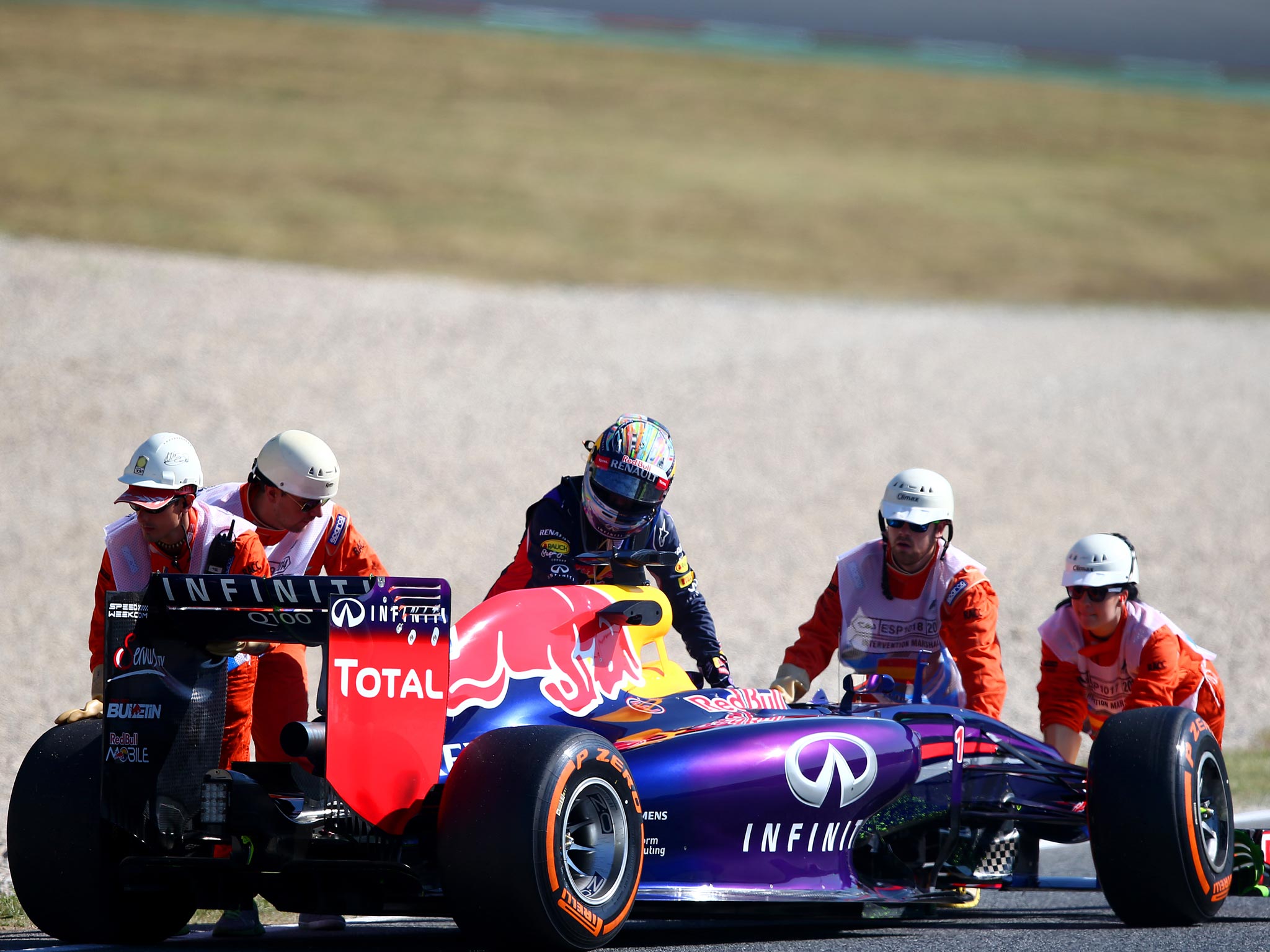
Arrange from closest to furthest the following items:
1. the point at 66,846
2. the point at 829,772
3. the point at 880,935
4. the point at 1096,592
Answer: the point at 66,846
the point at 829,772
the point at 880,935
the point at 1096,592

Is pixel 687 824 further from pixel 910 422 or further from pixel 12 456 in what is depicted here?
pixel 910 422

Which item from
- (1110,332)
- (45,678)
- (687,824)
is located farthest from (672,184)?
(687,824)

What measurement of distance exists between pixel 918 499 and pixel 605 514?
1932 millimetres

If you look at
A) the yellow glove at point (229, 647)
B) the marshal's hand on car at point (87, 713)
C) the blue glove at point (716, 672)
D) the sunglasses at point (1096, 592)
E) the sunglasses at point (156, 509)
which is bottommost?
the marshal's hand on car at point (87, 713)

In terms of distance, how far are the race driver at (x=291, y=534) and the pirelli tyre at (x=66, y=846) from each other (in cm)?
144

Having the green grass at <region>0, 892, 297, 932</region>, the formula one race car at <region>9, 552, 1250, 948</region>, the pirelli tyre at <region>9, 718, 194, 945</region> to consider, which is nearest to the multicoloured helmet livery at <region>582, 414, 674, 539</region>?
the formula one race car at <region>9, 552, 1250, 948</region>

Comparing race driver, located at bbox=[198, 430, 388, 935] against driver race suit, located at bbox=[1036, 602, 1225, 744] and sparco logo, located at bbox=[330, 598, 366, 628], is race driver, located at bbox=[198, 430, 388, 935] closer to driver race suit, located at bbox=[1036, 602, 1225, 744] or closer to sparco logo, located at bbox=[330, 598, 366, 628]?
sparco logo, located at bbox=[330, 598, 366, 628]

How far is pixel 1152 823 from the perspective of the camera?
7.31 m

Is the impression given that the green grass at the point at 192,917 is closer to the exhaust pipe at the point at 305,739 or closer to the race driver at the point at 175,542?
the race driver at the point at 175,542

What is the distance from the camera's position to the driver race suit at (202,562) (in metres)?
7.40

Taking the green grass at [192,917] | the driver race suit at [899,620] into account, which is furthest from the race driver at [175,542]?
the driver race suit at [899,620]

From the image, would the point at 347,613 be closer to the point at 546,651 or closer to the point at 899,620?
the point at 546,651

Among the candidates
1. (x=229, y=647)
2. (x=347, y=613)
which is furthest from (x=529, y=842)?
(x=229, y=647)

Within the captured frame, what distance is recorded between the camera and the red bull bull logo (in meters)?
6.47
